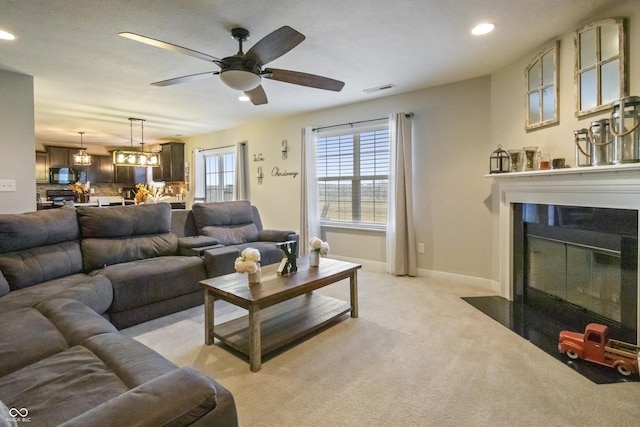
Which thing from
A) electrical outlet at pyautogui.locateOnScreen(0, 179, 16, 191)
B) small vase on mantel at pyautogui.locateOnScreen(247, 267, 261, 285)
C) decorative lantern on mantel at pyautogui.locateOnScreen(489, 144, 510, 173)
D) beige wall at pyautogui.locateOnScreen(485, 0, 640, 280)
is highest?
beige wall at pyautogui.locateOnScreen(485, 0, 640, 280)

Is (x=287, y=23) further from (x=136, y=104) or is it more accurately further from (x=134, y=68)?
(x=136, y=104)

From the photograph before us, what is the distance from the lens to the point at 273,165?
609cm

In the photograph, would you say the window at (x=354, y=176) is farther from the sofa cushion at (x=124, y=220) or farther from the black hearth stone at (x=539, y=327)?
the sofa cushion at (x=124, y=220)

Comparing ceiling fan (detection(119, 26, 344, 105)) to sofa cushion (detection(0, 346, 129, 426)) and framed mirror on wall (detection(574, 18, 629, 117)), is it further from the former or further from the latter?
framed mirror on wall (detection(574, 18, 629, 117))

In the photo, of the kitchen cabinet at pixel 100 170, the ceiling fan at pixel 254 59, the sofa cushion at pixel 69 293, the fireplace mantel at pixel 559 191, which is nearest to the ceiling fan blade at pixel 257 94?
the ceiling fan at pixel 254 59

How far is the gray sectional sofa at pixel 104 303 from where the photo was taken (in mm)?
958

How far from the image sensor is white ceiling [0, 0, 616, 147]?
234 cm

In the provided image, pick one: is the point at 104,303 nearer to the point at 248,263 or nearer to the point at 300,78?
the point at 248,263

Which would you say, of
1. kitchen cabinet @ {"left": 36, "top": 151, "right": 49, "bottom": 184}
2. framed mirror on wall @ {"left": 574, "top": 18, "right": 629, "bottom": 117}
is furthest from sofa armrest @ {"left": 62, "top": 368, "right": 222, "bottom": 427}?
kitchen cabinet @ {"left": 36, "top": 151, "right": 49, "bottom": 184}

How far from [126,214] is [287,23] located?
8.42ft

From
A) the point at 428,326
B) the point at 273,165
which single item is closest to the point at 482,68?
the point at 428,326

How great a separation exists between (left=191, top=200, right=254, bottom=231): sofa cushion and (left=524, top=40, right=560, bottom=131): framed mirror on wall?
366 centimetres

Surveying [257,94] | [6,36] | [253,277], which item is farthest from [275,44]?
[6,36]

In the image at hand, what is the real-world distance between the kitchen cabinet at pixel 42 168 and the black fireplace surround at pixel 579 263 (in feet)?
34.4
